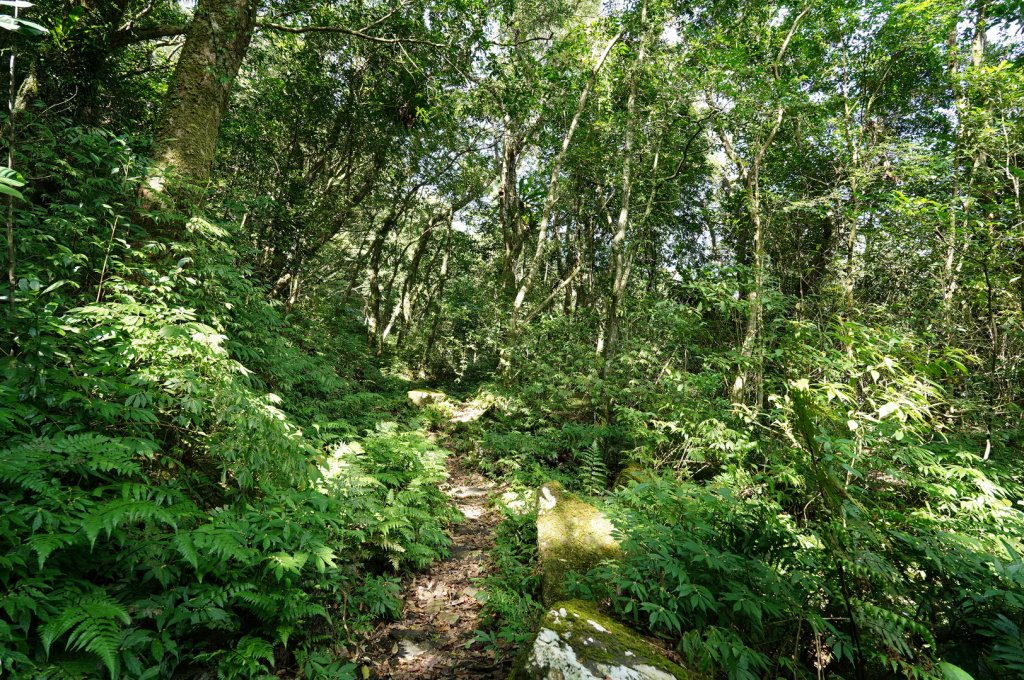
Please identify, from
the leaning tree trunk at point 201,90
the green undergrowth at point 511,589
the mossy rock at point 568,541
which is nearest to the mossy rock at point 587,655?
the green undergrowth at point 511,589

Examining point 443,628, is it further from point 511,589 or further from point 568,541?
point 568,541

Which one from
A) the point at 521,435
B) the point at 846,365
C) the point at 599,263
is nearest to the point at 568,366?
the point at 521,435

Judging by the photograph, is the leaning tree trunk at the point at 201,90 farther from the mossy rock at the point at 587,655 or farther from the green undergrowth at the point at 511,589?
the mossy rock at the point at 587,655

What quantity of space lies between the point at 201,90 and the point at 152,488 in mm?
5353

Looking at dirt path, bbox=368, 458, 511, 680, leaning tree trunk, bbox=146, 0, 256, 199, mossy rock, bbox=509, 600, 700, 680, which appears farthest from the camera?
leaning tree trunk, bbox=146, 0, 256, 199

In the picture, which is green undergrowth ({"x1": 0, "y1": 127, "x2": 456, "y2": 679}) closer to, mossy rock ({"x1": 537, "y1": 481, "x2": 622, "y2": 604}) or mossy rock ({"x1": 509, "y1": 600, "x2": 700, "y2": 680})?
mossy rock ({"x1": 537, "y1": 481, "x2": 622, "y2": 604})

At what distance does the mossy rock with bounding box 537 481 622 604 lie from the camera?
4195 millimetres

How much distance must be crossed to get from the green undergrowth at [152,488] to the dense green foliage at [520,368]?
1.2 inches

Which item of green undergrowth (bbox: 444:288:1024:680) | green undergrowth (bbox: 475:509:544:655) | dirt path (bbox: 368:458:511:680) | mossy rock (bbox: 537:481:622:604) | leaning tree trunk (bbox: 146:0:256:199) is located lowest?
dirt path (bbox: 368:458:511:680)

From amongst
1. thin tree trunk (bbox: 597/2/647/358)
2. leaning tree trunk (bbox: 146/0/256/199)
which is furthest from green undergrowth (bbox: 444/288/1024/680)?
leaning tree trunk (bbox: 146/0/256/199)

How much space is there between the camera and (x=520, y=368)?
12406 mm

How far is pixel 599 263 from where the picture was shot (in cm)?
2114

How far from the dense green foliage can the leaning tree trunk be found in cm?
4

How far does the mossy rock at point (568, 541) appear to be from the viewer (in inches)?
165
